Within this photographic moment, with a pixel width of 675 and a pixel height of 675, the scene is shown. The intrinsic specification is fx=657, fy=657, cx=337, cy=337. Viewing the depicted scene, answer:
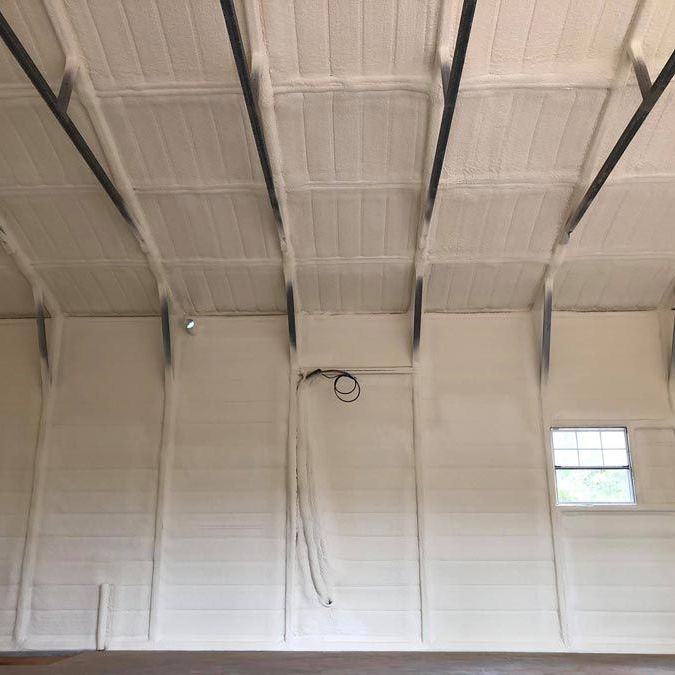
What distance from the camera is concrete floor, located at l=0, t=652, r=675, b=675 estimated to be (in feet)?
7.03

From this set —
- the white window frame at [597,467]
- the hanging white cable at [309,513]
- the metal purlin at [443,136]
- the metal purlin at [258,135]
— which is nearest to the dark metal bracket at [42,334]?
the metal purlin at [258,135]

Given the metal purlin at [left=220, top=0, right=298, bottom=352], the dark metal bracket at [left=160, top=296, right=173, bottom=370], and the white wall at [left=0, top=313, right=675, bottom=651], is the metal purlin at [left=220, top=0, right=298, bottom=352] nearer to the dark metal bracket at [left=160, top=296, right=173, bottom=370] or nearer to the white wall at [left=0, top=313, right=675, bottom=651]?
the white wall at [left=0, top=313, right=675, bottom=651]

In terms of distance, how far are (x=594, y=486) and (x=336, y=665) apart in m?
4.40

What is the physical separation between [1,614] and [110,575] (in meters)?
1.02

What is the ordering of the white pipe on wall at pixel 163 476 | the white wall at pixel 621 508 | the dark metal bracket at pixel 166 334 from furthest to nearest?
the dark metal bracket at pixel 166 334, the white pipe on wall at pixel 163 476, the white wall at pixel 621 508

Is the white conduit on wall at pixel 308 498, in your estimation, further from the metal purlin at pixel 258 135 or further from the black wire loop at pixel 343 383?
the metal purlin at pixel 258 135

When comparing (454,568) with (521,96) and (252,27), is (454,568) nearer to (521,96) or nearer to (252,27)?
(521,96)

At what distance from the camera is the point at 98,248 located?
19.3 ft

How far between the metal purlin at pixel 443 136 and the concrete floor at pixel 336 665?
3.17 m

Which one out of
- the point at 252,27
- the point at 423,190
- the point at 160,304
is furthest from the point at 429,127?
the point at 160,304

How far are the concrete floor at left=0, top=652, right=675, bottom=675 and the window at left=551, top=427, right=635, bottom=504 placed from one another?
142 inches

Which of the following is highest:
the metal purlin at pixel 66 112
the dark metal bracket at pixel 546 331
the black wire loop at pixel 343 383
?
the metal purlin at pixel 66 112

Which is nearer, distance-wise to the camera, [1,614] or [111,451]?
[1,614]

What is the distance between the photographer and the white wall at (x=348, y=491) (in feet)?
18.6
